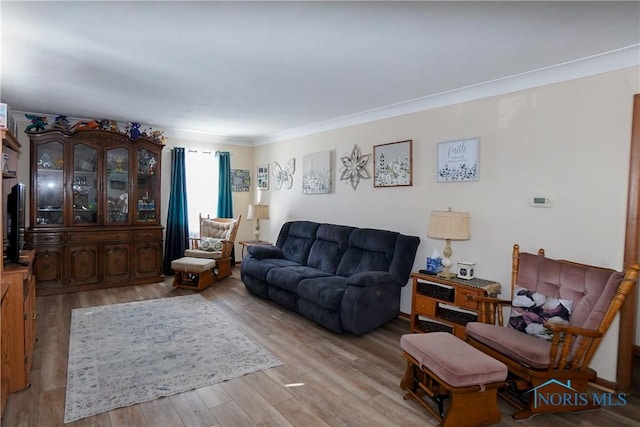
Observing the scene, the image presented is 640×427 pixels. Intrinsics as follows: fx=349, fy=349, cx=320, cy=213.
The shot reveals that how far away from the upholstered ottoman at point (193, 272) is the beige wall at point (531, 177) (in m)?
2.54

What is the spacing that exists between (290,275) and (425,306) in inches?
60.7

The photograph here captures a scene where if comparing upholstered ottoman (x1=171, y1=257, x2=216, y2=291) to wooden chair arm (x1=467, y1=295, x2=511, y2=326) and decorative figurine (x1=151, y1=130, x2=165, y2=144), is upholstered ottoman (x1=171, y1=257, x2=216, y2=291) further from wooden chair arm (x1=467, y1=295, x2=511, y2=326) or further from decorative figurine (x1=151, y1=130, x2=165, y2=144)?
wooden chair arm (x1=467, y1=295, x2=511, y2=326)

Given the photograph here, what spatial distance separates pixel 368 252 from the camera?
413 cm

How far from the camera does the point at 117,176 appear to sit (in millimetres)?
5250

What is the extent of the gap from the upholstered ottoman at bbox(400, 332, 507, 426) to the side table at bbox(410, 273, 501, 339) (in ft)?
2.88

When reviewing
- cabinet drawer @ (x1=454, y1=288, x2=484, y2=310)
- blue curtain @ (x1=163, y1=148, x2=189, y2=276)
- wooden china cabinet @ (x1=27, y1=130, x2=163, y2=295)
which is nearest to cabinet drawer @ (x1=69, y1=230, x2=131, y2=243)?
wooden china cabinet @ (x1=27, y1=130, x2=163, y2=295)

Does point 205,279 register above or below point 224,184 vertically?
below

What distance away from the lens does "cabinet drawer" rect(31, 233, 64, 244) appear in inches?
179

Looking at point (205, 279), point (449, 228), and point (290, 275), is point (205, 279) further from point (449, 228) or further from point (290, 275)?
point (449, 228)

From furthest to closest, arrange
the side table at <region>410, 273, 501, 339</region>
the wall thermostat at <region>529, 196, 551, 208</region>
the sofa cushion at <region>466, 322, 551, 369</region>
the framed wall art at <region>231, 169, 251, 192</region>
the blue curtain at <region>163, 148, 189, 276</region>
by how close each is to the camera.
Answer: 1. the framed wall art at <region>231, 169, 251, 192</region>
2. the blue curtain at <region>163, 148, 189, 276</region>
3. the side table at <region>410, 273, 501, 339</region>
4. the wall thermostat at <region>529, 196, 551, 208</region>
5. the sofa cushion at <region>466, 322, 551, 369</region>

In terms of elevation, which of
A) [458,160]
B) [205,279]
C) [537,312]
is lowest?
[205,279]

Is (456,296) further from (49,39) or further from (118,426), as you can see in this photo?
(49,39)

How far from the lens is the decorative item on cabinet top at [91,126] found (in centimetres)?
473

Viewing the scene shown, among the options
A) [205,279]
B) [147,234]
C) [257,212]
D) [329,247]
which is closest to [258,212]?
[257,212]
